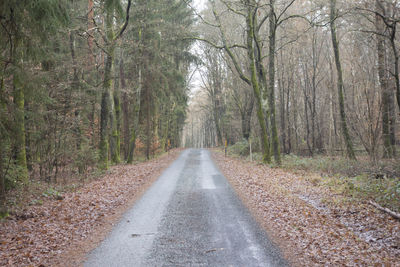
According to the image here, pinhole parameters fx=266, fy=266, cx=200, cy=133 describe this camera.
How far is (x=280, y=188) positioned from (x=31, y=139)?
367 inches

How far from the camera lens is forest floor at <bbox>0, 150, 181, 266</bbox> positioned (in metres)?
4.79

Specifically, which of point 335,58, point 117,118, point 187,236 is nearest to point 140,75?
point 117,118

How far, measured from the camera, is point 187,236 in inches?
221

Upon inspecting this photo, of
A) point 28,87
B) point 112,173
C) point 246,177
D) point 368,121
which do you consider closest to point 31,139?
point 28,87

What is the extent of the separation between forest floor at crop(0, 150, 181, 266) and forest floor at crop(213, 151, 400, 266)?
385 cm

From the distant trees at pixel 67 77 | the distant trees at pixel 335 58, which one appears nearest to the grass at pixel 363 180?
the distant trees at pixel 335 58

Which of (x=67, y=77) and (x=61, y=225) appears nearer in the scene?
(x=61, y=225)

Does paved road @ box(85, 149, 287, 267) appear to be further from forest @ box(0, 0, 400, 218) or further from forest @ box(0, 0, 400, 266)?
forest @ box(0, 0, 400, 218)

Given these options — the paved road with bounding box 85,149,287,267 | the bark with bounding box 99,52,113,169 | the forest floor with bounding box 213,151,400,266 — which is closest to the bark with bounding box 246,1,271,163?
the forest floor with bounding box 213,151,400,266

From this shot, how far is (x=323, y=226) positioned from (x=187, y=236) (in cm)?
303

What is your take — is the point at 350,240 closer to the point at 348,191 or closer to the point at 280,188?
the point at 348,191

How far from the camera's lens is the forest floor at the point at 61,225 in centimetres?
479

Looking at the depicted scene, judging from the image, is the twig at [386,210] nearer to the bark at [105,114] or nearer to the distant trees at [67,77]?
the distant trees at [67,77]

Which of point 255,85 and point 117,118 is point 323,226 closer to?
point 255,85
